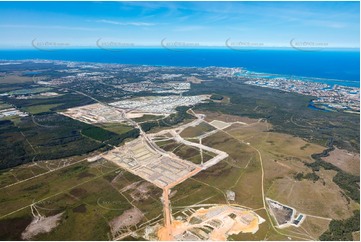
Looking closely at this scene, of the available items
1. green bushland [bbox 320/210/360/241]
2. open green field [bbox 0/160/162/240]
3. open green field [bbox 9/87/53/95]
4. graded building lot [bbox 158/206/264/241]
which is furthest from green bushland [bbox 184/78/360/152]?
open green field [bbox 9/87/53/95]

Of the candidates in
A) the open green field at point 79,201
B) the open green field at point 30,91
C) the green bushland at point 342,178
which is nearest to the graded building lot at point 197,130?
the open green field at point 79,201

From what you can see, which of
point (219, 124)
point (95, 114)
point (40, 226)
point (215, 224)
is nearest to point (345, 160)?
point (219, 124)

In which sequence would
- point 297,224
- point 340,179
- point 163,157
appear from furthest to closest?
point 163,157 < point 340,179 < point 297,224

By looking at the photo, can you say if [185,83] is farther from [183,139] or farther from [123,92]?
[183,139]

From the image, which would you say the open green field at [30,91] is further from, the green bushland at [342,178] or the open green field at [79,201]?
the green bushland at [342,178]

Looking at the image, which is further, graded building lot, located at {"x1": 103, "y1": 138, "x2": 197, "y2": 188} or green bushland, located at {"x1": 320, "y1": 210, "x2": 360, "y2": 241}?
graded building lot, located at {"x1": 103, "y1": 138, "x2": 197, "y2": 188}

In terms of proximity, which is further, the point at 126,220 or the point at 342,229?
the point at 126,220

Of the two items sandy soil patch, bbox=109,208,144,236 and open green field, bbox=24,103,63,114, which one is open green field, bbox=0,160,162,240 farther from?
open green field, bbox=24,103,63,114

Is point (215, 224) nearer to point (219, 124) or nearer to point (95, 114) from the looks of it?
point (219, 124)

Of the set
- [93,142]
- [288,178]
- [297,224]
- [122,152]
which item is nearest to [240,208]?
[297,224]

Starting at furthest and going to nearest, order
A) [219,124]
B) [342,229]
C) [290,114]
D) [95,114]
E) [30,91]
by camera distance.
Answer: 1. [30,91]
2. [290,114]
3. [95,114]
4. [219,124]
5. [342,229]

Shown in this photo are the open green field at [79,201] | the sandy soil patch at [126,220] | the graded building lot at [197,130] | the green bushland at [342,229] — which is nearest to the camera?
the green bushland at [342,229]
